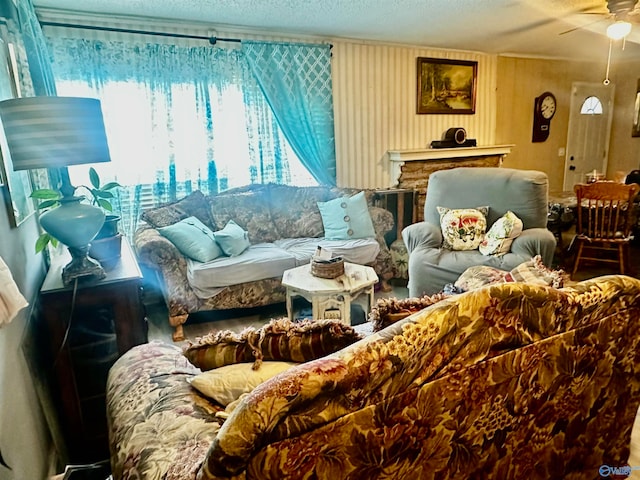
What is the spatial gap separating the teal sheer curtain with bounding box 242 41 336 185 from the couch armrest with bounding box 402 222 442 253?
1.31 meters

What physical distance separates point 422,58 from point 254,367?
4575 mm

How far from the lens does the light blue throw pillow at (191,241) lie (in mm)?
3271

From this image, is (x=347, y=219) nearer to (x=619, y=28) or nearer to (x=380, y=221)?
(x=380, y=221)

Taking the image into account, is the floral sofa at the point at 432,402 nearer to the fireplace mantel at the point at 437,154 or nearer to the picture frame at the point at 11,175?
the picture frame at the point at 11,175

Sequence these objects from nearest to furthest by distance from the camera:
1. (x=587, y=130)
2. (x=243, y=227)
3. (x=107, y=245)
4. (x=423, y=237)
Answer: (x=107, y=245) → (x=423, y=237) → (x=243, y=227) → (x=587, y=130)

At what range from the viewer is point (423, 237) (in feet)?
11.1

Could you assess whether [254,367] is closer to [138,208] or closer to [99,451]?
[99,451]

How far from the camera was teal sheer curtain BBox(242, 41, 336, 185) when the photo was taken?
396 cm

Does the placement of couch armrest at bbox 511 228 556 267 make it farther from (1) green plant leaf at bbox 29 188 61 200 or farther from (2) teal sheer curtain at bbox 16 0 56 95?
(2) teal sheer curtain at bbox 16 0 56 95

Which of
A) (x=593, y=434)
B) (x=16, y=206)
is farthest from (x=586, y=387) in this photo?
(x=16, y=206)

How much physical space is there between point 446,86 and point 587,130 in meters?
2.86

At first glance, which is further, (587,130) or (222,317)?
(587,130)

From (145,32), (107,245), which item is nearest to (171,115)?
(145,32)

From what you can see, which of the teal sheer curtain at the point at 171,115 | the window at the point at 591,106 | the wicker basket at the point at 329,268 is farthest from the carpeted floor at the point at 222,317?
the window at the point at 591,106
